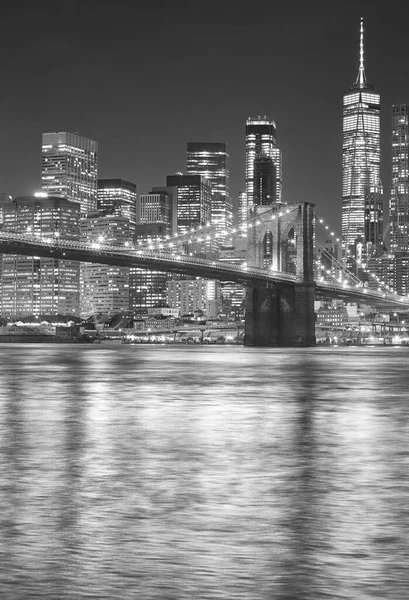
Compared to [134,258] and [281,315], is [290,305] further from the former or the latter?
[134,258]

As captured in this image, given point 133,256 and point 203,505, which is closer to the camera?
point 203,505

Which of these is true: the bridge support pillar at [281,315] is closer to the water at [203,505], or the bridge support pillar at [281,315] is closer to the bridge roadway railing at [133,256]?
the bridge roadway railing at [133,256]

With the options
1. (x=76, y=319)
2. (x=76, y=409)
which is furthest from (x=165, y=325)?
(x=76, y=409)

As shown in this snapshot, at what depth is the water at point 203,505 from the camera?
16.6 feet

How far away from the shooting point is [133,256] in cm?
7088

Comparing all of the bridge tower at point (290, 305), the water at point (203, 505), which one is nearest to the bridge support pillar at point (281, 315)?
the bridge tower at point (290, 305)

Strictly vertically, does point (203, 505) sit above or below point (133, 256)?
below

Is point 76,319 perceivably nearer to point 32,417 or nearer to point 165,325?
point 165,325

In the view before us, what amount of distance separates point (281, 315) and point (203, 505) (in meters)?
75.3

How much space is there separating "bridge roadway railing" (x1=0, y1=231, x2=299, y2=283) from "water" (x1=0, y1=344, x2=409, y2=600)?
165 ft

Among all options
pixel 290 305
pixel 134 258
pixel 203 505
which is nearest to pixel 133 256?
pixel 134 258

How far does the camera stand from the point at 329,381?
29.2 meters

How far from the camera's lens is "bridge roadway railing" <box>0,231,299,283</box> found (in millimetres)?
65375

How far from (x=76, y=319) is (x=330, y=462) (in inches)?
6139
